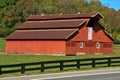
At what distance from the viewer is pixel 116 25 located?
12950cm

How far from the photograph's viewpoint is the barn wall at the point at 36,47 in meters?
62.4

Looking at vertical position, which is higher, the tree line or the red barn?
the tree line

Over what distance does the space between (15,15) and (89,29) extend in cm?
4316

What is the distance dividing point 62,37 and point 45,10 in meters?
51.3

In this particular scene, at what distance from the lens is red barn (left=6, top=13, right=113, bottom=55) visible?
6256 centimetres

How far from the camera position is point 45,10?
112 m

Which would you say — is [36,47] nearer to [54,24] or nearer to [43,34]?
[43,34]

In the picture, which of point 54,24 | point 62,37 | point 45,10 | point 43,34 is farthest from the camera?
point 45,10

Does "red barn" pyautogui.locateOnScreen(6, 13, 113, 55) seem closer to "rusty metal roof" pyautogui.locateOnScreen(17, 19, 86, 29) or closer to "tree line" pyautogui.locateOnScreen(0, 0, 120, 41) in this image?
"rusty metal roof" pyautogui.locateOnScreen(17, 19, 86, 29)

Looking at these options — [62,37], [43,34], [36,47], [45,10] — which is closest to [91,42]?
[62,37]

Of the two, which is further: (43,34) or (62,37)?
(43,34)

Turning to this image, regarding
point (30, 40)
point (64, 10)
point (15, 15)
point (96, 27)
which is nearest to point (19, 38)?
point (30, 40)

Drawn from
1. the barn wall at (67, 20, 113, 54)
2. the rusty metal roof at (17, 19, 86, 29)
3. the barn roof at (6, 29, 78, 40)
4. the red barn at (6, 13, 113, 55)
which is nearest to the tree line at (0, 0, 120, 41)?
the rusty metal roof at (17, 19, 86, 29)

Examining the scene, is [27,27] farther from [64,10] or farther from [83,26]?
[64,10]
